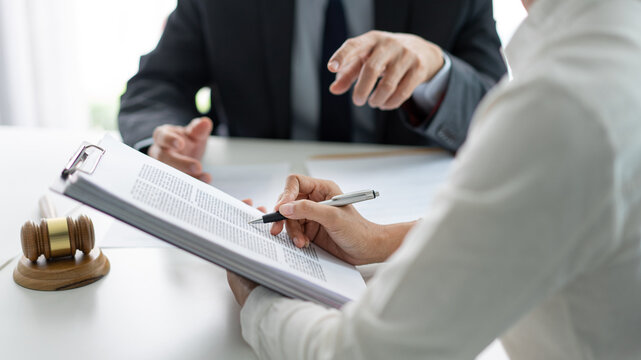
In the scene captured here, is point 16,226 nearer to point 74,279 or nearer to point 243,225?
point 74,279

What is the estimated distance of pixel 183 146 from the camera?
3.31 feet

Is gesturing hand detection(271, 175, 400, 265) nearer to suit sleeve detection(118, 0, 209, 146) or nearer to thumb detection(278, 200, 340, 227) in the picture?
thumb detection(278, 200, 340, 227)

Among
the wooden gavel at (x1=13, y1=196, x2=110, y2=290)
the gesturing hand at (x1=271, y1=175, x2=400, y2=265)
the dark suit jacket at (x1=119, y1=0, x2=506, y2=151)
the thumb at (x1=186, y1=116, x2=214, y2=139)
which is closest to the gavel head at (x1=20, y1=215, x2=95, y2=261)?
the wooden gavel at (x1=13, y1=196, x2=110, y2=290)

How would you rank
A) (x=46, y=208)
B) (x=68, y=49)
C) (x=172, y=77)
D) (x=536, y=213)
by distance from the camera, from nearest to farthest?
(x=536, y=213) < (x=46, y=208) < (x=172, y=77) < (x=68, y=49)

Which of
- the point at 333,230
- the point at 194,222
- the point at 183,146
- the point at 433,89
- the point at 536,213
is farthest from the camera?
the point at 433,89

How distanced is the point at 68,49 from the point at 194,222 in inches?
91.6

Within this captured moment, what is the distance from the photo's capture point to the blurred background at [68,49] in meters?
2.35

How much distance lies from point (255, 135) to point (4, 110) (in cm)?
160

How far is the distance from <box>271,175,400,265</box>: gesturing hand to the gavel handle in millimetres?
370

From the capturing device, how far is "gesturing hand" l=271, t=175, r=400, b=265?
60 cm

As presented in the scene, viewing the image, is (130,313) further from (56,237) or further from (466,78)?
(466,78)

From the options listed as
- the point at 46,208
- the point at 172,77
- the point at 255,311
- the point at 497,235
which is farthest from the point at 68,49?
the point at 497,235

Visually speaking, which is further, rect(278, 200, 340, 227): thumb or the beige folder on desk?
rect(278, 200, 340, 227): thumb

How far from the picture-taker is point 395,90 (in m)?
0.95
